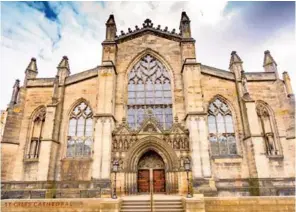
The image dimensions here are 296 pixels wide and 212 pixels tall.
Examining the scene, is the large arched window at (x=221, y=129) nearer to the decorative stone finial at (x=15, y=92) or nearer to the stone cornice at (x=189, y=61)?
the stone cornice at (x=189, y=61)

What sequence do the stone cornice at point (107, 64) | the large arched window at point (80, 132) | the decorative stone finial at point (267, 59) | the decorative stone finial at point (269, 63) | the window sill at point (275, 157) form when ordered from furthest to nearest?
the decorative stone finial at point (267, 59)
the decorative stone finial at point (269, 63)
the stone cornice at point (107, 64)
the large arched window at point (80, 132)
the window sill at point (275, 157)

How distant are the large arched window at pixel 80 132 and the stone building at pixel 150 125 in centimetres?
8

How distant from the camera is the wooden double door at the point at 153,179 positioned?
15578mm

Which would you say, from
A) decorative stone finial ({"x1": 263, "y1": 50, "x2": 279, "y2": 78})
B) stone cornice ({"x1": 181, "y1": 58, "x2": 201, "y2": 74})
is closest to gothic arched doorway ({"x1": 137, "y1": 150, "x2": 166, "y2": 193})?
stone cornice ({"x1": 181, "y1": 58, "x2": 201, "y2": 74})

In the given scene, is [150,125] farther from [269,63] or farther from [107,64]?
[269,63]

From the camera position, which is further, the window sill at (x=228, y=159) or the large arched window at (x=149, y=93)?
the large arched window at (x=149, y=93)

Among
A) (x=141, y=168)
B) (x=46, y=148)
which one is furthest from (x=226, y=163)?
(x=46, y=148)

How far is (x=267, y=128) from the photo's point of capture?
1750 cm

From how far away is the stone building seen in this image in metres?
15.2

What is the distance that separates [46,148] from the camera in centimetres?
1596

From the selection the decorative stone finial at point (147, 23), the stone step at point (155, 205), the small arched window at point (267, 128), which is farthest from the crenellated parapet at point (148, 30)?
A: the stone step at point (155, 205)

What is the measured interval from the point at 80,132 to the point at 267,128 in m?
14.5

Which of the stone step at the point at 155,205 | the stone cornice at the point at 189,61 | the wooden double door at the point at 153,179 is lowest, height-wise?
the stone step at the point at 155,205

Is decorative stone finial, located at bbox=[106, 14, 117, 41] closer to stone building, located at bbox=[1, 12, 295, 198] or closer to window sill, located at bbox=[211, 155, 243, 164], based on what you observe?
stone building, located at bbox=[1, 12, 295, 198]
